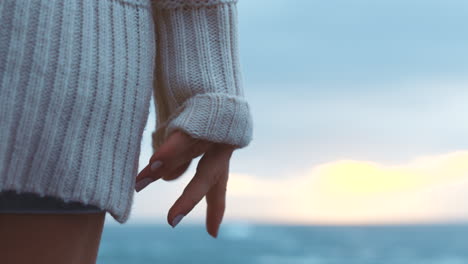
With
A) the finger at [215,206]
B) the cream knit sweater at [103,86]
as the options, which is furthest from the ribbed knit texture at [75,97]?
the finger at [215,206]

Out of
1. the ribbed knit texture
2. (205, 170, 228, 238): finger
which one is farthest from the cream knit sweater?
(205, 170, 228, 238): finger

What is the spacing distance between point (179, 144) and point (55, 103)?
179 millimetres

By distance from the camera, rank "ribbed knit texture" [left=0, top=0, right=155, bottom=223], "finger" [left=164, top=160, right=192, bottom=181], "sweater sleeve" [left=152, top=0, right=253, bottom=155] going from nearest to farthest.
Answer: "ribbed knit texture" [left=0, top=0, right=155, bottom=223], "sweater sleeve" [left=152, top=0, right=253, bottom=155], "finger" [left=164, top=160, right=192, bottom=181]

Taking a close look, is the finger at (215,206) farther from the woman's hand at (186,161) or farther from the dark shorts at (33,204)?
the dark shorts at (33,204)

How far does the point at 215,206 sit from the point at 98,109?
28cm

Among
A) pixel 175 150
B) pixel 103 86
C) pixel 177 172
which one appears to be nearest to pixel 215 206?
pixel 177 172

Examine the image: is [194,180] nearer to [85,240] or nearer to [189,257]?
[85,240]

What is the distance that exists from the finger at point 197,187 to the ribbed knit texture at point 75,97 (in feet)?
0.23

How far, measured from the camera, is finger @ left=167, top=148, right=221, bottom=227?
920 mm

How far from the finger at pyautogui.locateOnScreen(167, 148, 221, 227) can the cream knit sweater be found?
0.16 ft

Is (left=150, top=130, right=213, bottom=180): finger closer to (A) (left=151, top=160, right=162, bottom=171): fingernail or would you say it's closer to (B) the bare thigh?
(A) (left=151, top=160, right=162, bottom=171): fingernail

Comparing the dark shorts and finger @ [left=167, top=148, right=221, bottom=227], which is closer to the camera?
the dark shorts

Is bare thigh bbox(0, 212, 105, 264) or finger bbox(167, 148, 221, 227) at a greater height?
finger bbox(167, 148, 221, 227)

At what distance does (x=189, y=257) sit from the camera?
20.0 meters
